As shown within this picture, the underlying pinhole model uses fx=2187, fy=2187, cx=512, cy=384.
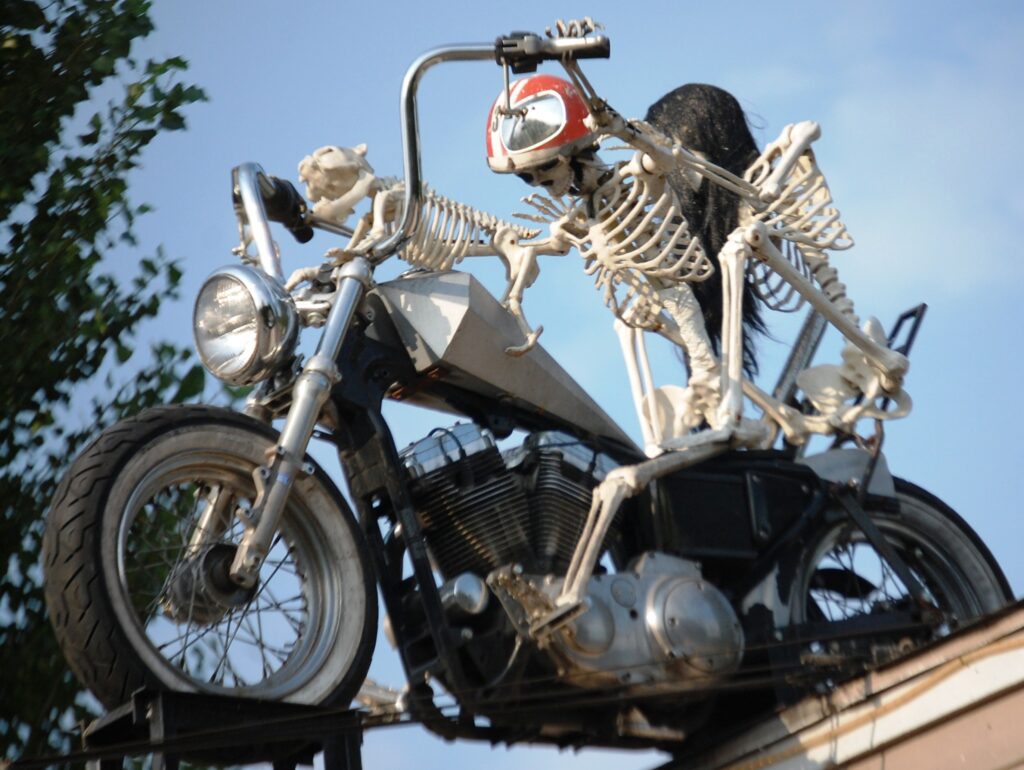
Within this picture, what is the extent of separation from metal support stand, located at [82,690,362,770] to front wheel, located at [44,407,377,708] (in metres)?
0.10

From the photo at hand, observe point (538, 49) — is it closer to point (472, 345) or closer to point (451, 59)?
point (451, 59)

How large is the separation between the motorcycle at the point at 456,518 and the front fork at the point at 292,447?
1 cm

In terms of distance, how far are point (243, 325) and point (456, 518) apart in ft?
3.13

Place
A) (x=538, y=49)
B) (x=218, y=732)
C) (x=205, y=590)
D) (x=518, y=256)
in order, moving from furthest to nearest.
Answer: (x=518, y=256), (x=538, y=49), (x=205, y=590), (x=218, y=732)

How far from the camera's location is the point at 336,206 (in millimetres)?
7746

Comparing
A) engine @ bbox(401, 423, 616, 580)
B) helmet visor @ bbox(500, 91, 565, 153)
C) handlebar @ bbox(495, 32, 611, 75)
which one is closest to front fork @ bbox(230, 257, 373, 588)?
engine @ bbox(401, 423, 616, 580)

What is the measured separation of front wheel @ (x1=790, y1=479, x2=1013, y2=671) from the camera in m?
7.86

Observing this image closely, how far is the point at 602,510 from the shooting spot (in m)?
7.08

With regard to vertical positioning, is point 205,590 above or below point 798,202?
below

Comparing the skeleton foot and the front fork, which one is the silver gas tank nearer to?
the skeleton foot

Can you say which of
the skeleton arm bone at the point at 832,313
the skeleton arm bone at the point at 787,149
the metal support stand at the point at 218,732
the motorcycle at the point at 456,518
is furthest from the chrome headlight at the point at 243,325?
the skeleton arm bone at the point at 787,149

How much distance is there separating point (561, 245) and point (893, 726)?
2.19 metres

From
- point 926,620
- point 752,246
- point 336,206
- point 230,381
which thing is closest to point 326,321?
point 230,381

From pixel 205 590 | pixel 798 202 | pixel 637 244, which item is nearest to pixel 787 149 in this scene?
pixel 798 202
